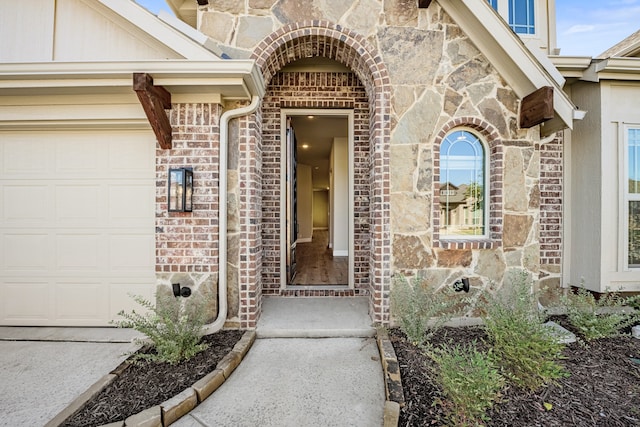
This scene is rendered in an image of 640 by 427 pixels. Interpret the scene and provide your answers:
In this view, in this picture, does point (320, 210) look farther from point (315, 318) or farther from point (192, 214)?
point (192, 214)

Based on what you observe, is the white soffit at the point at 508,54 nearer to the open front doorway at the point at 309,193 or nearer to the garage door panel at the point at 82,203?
the open front doorway at the point at 309,193

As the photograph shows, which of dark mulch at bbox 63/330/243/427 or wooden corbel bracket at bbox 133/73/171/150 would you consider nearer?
dark mulch at bbox 63/330/243/427

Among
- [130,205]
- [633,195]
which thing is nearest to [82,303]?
[130,205]

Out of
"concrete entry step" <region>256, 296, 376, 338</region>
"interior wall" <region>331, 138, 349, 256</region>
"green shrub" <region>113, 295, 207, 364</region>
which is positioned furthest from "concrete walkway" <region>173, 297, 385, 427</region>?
"interior wall" <region>331, 138, 349, 256</region>

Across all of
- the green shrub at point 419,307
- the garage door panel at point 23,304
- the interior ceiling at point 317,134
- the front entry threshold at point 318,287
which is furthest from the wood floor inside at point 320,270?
the garage door panel at point 23,304

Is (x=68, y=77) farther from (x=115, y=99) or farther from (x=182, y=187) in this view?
(x=182, y=187)

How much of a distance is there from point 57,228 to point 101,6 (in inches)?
101

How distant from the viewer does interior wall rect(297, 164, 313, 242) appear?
10.9 meters

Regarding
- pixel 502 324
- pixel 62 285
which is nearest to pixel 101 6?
pixel 62 285

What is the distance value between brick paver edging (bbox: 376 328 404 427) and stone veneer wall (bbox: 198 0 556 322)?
42 cm

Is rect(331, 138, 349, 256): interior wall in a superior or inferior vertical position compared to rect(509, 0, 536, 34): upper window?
inferior

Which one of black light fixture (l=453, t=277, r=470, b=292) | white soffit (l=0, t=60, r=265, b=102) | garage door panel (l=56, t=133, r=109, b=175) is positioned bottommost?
black light fixture (l=453, t=277, r=470, b=292)

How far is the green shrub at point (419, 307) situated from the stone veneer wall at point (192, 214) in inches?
80.2

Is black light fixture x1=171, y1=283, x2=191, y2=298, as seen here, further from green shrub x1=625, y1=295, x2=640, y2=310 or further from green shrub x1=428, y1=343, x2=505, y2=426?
green shrub x1=625, y1=295, x2=640, y2=310
